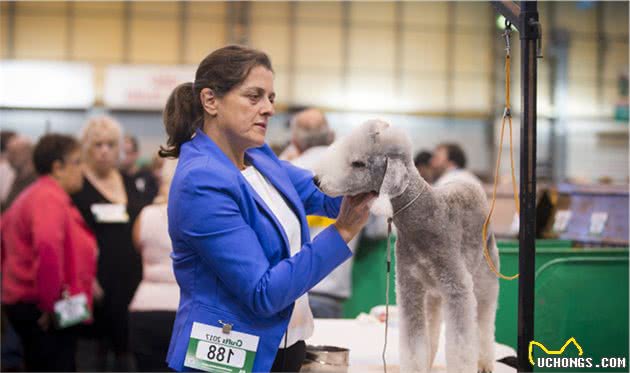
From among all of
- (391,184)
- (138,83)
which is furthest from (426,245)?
(138,83)

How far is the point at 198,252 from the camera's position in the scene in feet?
5.06

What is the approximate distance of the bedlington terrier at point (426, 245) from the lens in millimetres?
1475

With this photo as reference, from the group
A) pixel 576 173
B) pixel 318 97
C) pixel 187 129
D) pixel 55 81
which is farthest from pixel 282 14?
pixel 187 129

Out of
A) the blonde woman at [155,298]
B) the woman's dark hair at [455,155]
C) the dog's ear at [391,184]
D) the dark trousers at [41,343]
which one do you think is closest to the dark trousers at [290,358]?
the dog's ear at [391,184]

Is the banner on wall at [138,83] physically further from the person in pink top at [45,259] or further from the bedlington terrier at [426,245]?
the bedlington terrier at [426,245]

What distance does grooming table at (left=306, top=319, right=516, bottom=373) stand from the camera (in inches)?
69.1

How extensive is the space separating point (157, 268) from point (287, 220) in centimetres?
126

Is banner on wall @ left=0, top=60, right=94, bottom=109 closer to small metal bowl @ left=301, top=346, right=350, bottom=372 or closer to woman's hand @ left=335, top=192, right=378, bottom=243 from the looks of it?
small metal bowl @ left=301, top=346, right=350, bottom=372

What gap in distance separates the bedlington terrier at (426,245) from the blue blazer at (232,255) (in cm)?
12

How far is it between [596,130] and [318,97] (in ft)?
19.2

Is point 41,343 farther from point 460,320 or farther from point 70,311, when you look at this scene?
point 460,320

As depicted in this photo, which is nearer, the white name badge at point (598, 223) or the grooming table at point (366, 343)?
the grooming table at point (366, 343)

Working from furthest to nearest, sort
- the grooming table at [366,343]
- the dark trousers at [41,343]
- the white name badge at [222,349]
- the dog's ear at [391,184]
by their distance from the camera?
1. the dark trousers at [41,343]
2. the grooming table at [366,343]
3. the white name badge at [222,349]
4. the dog's ear at [391,184]

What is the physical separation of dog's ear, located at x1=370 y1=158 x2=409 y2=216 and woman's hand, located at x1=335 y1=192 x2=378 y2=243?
0.02 meters
